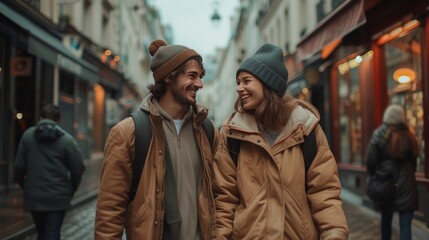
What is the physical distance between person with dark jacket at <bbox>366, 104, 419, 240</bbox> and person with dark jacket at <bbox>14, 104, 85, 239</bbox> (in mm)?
3464

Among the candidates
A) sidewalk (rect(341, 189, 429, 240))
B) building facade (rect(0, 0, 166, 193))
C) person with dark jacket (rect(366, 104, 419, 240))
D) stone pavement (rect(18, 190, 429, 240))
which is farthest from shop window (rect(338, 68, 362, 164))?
building facade (rect(0, 0, 166, 193))

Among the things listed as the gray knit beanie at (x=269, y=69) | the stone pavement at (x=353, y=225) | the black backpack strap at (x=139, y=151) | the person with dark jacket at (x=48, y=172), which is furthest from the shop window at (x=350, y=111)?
the black backpack strap at (x=139, y=151)

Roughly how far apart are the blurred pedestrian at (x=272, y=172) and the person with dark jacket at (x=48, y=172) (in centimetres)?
276

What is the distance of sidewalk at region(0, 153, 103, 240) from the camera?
6.74 metres

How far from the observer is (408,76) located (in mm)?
9195

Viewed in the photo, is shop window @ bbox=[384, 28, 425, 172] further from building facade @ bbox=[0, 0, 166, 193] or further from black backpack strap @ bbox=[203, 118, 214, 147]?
building facade @ bbox=[0, 0, 166, 193]

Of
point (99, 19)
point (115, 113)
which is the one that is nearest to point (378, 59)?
point (99, 19)

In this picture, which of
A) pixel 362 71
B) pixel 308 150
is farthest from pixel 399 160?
pixel 362 71

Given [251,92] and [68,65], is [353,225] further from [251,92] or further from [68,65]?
[68,65]

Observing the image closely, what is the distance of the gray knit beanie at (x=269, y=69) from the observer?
9.04 feet

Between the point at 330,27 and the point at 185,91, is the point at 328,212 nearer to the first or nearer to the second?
the point at 185,91

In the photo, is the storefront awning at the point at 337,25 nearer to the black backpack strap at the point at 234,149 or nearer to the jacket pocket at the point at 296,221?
the black backpack strap at the point at 234,149

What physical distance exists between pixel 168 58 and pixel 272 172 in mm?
864

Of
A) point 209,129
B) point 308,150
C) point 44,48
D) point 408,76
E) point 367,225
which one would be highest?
point 44,48
